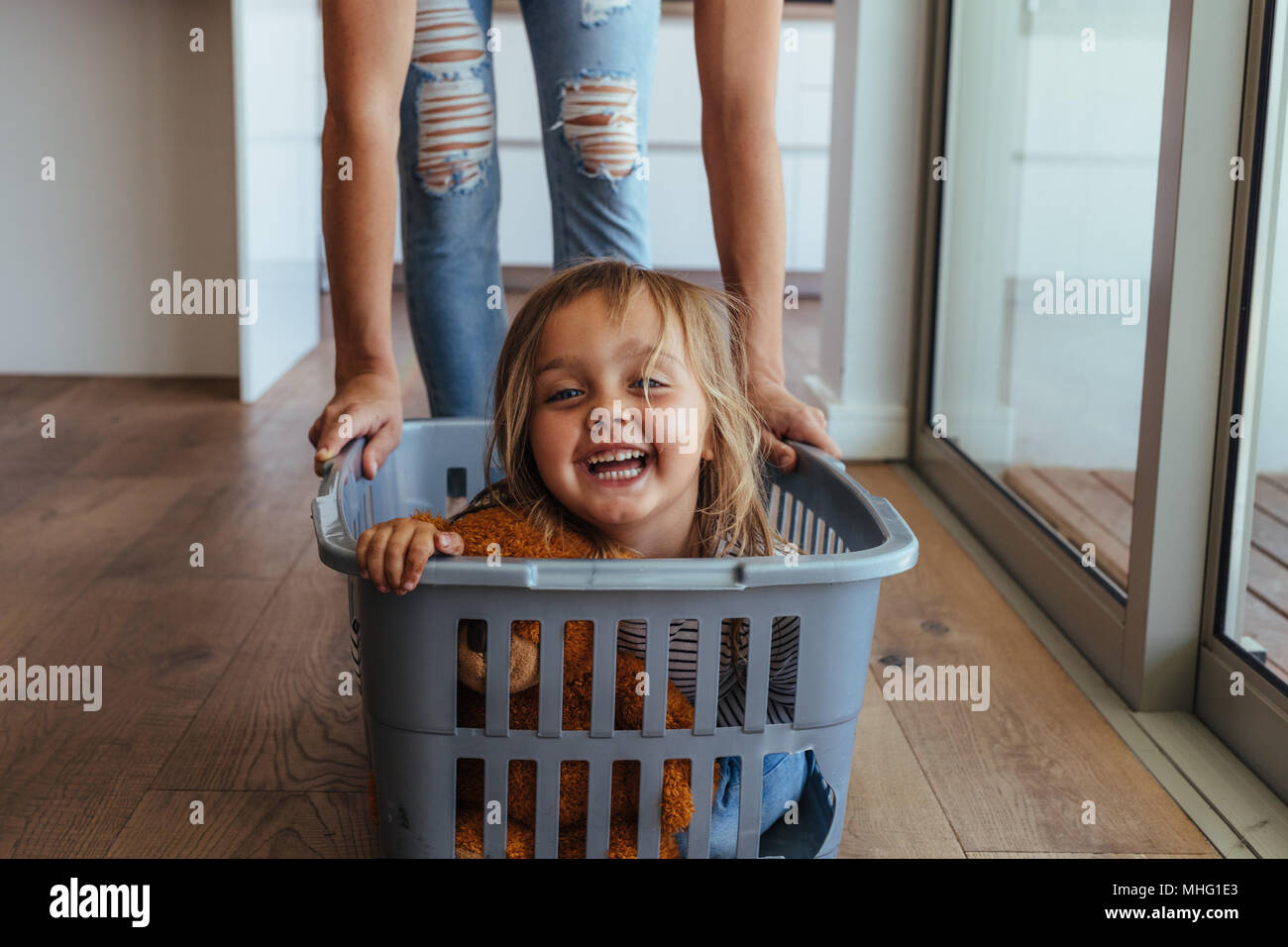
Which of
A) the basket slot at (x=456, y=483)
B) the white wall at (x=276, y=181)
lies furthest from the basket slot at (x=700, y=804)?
the white wall at (x=276, y=181)

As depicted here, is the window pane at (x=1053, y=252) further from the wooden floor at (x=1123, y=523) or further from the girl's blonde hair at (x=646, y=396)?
the girl's blonde hair at (x=646, y=396)

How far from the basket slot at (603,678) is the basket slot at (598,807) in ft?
0.08

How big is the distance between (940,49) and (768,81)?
102 centimetres

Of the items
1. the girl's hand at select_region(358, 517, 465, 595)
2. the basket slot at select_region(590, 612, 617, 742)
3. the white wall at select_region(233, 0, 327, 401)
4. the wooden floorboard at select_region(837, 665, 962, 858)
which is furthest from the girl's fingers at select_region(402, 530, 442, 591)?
the white wall at select_region(233, 0, 327, 401)

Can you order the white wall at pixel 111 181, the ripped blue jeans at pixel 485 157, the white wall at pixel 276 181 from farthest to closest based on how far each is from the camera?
the white wall at pixel 111 181 → the white wall at pixel 276 181 → the ripped blue jeans at pixel 485 157

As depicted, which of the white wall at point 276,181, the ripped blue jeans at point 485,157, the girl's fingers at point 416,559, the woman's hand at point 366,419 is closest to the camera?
Answer: the girl's fingers at point 416,559

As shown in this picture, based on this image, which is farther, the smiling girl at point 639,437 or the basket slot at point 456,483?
the basket slot at point 456,483

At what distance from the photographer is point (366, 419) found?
977 mm

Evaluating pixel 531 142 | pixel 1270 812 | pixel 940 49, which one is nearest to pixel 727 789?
pixel 1270 812

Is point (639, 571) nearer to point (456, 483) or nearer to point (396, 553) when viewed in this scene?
point (396, 553)

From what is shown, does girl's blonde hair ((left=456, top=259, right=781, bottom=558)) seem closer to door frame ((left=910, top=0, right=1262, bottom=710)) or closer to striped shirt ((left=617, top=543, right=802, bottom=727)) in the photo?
striped shirt ((left=617, top=543, right=802, bottom=727))

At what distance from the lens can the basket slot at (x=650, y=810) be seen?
0.78 metres

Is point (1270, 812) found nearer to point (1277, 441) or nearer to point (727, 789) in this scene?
point (1277, 441)

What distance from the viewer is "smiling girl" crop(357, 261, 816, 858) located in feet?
2.82
